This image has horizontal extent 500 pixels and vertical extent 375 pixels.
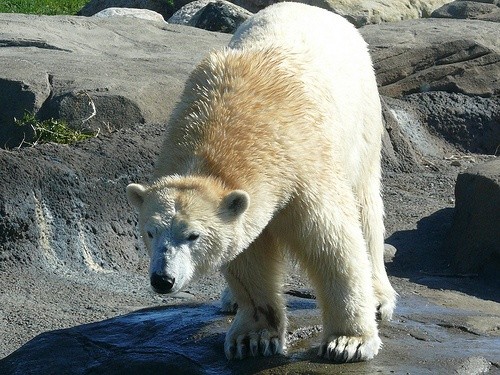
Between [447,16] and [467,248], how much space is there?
611 cm

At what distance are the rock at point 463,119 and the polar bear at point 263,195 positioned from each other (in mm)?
5425

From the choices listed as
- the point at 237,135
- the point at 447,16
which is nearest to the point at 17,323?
the point at 237,135

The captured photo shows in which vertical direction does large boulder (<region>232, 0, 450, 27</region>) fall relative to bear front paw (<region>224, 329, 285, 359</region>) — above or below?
above

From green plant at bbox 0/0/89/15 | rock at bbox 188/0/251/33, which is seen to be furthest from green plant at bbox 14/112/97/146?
green plant at bbox 0/0/89/15

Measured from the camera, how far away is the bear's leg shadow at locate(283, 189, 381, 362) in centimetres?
401

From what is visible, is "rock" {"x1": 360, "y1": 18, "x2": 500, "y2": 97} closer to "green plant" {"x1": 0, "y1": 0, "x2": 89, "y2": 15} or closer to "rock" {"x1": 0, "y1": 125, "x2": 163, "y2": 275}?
"rock" {"x1": 0, "y1": 125, "x2": 163, "y2": 275}

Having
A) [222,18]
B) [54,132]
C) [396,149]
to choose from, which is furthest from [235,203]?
[222,18]

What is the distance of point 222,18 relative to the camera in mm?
12203

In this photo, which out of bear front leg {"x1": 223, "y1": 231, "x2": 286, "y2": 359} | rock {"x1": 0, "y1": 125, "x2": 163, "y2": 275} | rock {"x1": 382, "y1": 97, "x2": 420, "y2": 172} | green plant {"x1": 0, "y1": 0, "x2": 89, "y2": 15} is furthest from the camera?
green plant {"x1": 0, "y1": 0, "x2": 89, "y2": 15}

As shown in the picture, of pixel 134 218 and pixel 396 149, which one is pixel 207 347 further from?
pixel 396 149

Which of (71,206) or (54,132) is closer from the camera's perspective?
(71,206)

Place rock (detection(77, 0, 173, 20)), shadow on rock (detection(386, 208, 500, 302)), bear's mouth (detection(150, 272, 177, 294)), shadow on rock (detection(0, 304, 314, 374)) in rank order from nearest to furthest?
bear's mouth (detection(150, 272, 177, 294)), shadow on rock (detection(0, 304, 314, 374)), shadow on rock (detection(386, 208, 500, 302)), rock (detection(77, 0, 173, 20))

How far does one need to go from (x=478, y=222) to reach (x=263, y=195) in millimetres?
3704

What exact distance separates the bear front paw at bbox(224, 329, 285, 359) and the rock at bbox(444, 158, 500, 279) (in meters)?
3.28
